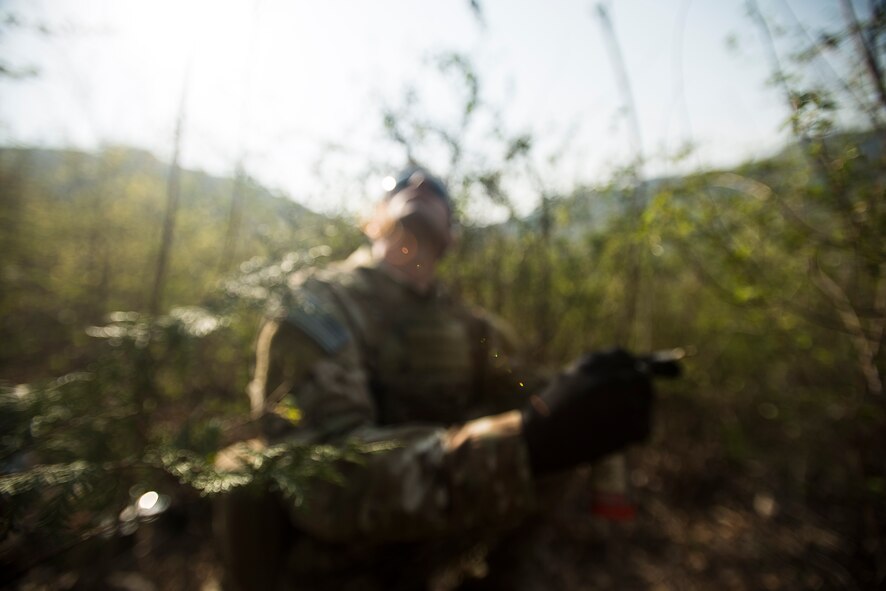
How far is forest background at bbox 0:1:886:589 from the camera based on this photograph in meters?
0.99

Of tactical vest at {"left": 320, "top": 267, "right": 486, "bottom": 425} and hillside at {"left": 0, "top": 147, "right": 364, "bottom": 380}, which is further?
hillside at {"left": 0, "top": 147, "right": 364, "bottom": 380}

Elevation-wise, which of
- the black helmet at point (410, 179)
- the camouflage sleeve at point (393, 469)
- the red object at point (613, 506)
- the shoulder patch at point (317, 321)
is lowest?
the red object at point (613, 506)

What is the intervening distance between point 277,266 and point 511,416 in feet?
3.12

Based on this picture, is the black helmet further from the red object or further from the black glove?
the red object

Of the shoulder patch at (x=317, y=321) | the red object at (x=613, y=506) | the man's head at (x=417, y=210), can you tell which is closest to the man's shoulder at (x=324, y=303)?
the shoulder patch at (x=317, y=321)

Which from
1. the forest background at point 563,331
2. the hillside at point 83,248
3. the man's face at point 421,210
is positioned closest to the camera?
the forest background at point 563,331

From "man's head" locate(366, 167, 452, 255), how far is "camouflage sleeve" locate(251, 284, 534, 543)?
848mm

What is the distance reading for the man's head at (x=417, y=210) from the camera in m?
1.93

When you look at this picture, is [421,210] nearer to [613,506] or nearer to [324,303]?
[324,303]

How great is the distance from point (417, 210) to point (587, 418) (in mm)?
1221

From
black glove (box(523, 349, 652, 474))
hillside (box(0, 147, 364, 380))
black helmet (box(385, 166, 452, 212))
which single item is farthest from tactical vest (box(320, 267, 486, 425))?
hillside (box(0, 147, 364, 380))

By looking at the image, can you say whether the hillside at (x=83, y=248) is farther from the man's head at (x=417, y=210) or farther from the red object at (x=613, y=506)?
the red object at (x=613, y=506)

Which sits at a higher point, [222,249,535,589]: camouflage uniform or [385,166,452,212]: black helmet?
[385,166,452,212]: black helmet

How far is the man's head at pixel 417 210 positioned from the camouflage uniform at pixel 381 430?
0.79 ft
